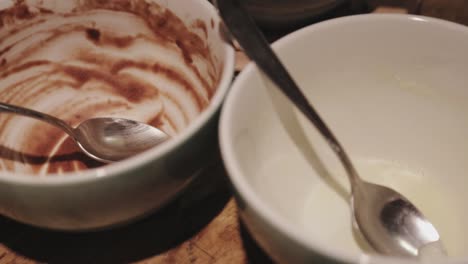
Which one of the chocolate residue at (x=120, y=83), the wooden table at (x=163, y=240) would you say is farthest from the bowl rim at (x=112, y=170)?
the chocolate residue at (x=120, y=83)

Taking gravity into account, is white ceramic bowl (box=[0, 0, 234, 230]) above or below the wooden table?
above

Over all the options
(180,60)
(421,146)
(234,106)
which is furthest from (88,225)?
(421,146)

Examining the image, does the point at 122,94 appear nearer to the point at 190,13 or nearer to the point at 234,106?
the point at 190,13

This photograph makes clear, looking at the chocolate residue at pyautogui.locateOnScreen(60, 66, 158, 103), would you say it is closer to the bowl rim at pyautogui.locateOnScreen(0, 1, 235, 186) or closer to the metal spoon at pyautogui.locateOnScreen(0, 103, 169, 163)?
the metal spoon at pyautogui.locateOnScreen(0, 103, 169, 163)

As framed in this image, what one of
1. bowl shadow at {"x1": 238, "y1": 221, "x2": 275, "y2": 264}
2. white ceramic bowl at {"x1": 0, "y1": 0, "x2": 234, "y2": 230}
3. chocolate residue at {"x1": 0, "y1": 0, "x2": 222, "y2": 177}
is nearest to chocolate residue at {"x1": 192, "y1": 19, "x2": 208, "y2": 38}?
chocolate residue at {"x1": 0, "y1": 0, "x2": 222, "y2": 177}

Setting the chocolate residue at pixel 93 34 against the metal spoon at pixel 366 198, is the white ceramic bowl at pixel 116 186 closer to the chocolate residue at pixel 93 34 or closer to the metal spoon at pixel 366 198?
the metal spoon at pixel 366 198

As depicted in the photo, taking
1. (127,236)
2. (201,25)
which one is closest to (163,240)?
(127,236)
